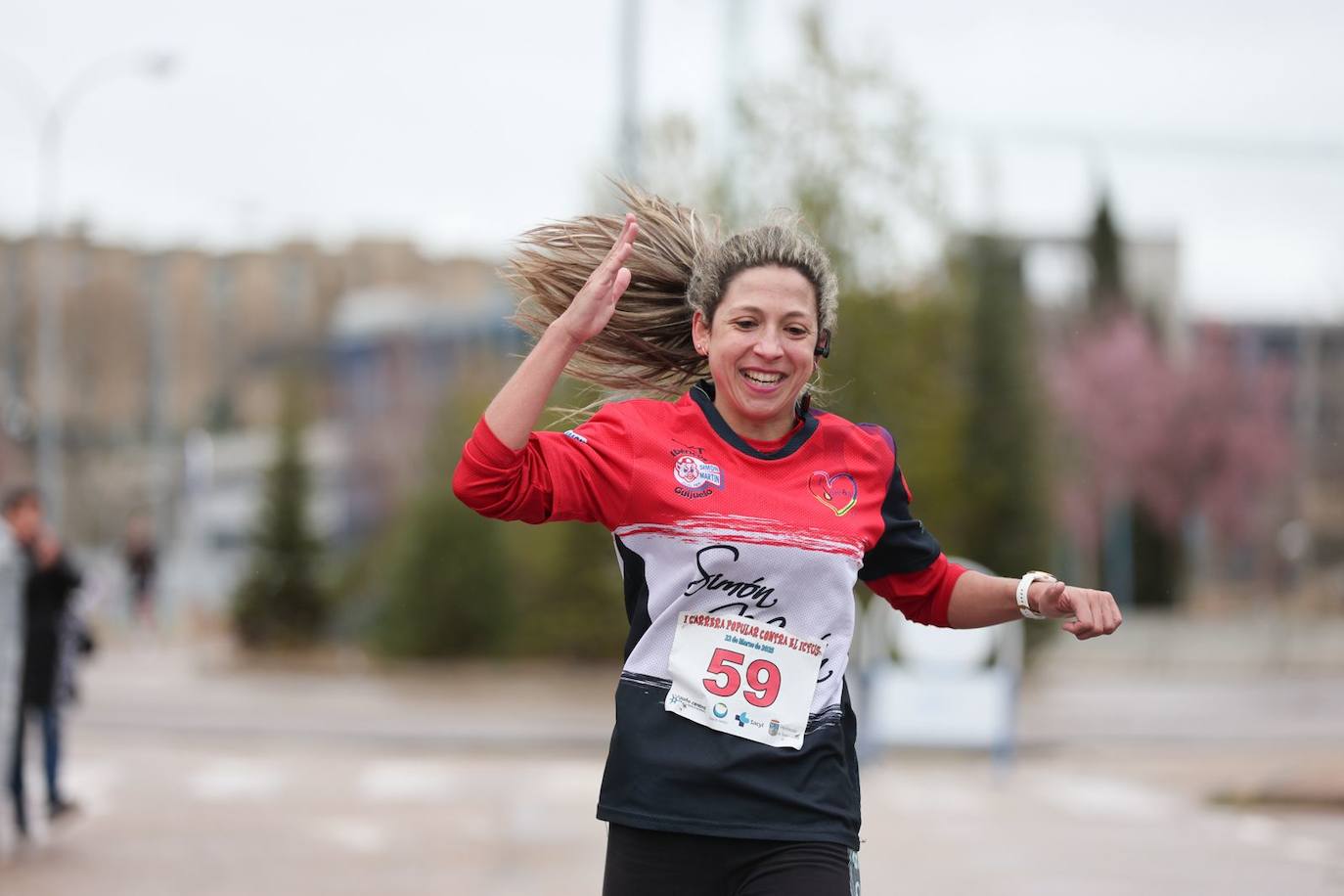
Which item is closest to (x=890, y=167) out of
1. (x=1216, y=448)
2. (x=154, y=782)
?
(x=154, y=782)

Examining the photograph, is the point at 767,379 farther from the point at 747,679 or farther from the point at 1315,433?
the point at 1315,433

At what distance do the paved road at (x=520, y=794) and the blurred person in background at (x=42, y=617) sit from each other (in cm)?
66

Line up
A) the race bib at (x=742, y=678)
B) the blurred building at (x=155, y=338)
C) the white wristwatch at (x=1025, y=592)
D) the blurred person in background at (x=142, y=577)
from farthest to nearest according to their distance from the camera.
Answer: the blurred building at (x=155, y=338) < the blurred person in background at (x=142, y=577) < the white wristwatch at (x=1025, y=592) < the race bib at (x=742, y=678)

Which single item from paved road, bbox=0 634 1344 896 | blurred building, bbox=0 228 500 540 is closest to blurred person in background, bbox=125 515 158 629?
blurred building, bbox=0 228 500 540

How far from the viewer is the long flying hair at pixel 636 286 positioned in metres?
4.07

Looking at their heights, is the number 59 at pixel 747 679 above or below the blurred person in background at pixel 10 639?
above

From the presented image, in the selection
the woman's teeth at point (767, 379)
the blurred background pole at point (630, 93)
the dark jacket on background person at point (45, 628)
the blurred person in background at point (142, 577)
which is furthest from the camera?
the blurred person in background at point (142, 577)

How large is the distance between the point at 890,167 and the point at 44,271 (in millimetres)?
16382

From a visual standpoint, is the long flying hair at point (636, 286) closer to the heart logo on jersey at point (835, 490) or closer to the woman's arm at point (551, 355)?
the woman's arm at point (551, 355)

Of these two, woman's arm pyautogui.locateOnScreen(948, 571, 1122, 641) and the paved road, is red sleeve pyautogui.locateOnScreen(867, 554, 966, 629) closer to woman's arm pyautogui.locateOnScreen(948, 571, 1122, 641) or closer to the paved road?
woman's arm pyautogui.locateOnScreen(948, 571, 1122, 641)

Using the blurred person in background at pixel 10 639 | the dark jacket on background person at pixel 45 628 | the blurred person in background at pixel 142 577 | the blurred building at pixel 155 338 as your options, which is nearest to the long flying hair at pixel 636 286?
the blurred person in background at pixel 10 639

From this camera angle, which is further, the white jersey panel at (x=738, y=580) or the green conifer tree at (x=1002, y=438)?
the green conifer tree at (x=1002, y=438)

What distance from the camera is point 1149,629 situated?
3164cm

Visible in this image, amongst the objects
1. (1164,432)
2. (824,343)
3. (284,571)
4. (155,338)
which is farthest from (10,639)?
(1164,432)
